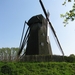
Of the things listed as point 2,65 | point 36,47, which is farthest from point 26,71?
point 36,47

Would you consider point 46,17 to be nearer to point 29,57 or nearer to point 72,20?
point 29,57

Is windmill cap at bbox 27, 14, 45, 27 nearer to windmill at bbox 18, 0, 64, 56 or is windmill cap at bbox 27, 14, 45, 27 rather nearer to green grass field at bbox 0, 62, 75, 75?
windmill at bbox 18, 0, 64, 56

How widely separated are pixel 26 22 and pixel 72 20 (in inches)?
598

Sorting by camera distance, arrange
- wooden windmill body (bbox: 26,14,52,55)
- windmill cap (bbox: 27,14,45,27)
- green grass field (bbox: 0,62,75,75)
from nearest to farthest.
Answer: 1. green grass field (bbox: 0,62,75,75)
2. wooden windmill body (bbox: 26,14,52,55)
3. windmill cap (bbox: 27,14,45,27)

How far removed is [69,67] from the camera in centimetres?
2344

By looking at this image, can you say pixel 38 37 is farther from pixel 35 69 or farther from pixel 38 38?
pixel 35 69

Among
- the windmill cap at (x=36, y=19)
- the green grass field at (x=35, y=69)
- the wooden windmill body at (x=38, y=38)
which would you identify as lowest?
the green grass field at (x=35, y=69)

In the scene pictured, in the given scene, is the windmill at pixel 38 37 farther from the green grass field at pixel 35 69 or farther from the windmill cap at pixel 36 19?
the green grass field at pixel 35 69

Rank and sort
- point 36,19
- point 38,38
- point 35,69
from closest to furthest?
point 35,69, point 38,38, point 36,19

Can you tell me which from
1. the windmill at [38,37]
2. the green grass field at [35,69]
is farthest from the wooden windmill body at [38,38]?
the green grass field at [35,69]

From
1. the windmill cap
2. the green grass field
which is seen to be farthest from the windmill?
the green grass field

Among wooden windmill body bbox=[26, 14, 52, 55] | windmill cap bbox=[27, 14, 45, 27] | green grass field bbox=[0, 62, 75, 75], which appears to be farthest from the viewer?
windmill cap bbox=[27, 14, 45, 27]

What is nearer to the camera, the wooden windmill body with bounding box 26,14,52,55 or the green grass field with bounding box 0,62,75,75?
the green grass field with bounding box 0,62,75,75

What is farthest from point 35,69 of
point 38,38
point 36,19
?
point 36,19
